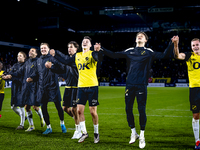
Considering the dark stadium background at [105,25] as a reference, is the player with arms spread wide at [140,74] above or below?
below

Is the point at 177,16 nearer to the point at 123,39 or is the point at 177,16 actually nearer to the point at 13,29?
the point at 123,39

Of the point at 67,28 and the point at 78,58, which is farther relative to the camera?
the point at 67,28

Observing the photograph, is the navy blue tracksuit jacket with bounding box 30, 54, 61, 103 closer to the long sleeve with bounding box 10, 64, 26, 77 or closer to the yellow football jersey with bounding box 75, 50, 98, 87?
the long sleeve with bounding box 10, 64, 26, 77

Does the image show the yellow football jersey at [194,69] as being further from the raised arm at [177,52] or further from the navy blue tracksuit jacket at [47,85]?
the navy blue tracksuit jacket at [47,85]

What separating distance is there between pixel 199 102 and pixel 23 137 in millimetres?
4034

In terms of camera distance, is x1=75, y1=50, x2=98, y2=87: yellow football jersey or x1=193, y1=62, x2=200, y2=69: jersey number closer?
x1=193, y1=62, x2=200, y2=69: jersey number

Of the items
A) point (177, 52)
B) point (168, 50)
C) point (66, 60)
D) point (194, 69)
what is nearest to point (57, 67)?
point (66, 60)

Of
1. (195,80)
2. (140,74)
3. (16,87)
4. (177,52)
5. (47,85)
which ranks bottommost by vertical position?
(16,87)

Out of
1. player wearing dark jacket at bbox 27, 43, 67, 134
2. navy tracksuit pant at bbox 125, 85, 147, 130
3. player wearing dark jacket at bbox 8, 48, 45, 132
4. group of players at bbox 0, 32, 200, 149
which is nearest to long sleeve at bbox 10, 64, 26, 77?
player wearing dark jacket at bbox 8, 48, 45, 132

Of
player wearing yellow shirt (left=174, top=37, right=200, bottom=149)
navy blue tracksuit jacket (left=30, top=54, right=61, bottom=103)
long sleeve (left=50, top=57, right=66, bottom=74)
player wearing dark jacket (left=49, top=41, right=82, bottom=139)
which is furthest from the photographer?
navy blue tracksuit jacket (left=30, top=54, right=61, bottom=103)

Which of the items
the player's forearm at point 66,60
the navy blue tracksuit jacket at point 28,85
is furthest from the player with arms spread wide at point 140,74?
the navy blue tracksuit jacket at point 28,85

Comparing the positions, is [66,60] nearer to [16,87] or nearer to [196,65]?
[16,87]

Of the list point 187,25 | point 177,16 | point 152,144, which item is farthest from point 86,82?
point 187,25

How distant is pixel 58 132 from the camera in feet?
21.8
